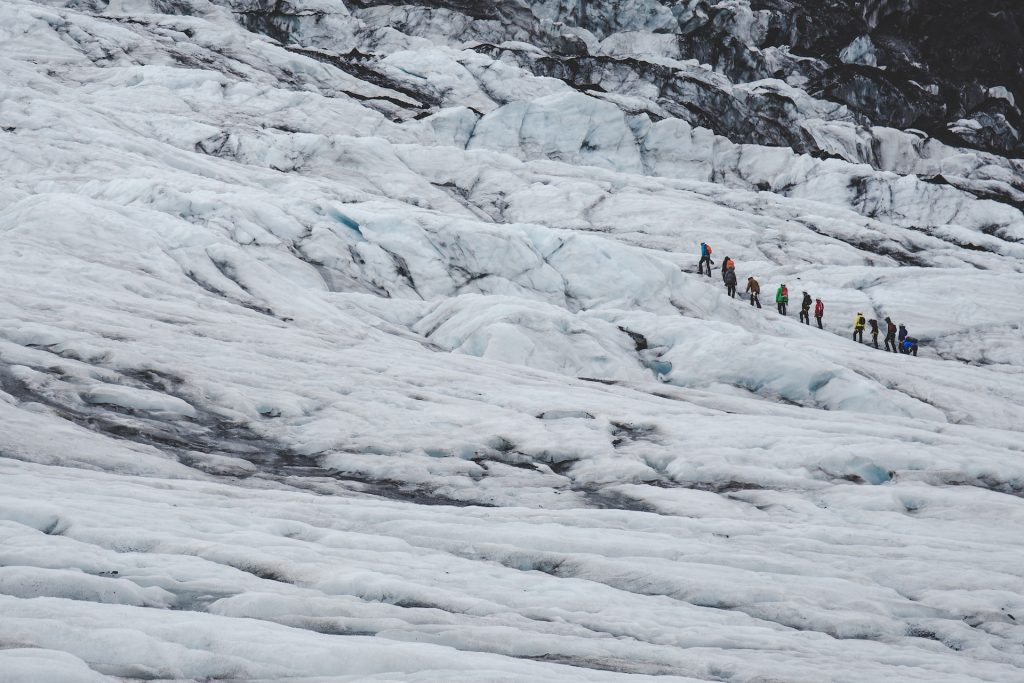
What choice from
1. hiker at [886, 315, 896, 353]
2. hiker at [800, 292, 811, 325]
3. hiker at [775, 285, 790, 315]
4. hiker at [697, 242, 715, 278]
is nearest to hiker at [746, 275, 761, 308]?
hiker at [775, 285, 790, 315]

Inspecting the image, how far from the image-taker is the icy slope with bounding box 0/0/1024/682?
8023mm

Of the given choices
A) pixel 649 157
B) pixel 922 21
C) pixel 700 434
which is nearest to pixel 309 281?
pixel 700 434

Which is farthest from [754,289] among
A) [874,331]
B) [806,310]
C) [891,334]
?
[891,334]

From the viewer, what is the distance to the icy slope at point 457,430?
8.02 m

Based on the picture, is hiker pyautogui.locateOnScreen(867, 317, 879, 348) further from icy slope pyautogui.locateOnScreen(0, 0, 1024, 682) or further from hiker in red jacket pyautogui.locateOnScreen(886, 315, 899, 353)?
icy slope pyautogui.locateOnScreen(0, 0, 1024, 682)

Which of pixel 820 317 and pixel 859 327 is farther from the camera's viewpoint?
pixel 820 317

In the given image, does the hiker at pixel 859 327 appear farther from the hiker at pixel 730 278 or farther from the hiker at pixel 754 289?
the hiker at pixel 730 278

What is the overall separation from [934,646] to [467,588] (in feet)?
17.8

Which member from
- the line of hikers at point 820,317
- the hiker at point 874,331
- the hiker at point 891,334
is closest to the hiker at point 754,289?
the line of hikers at point 820,317

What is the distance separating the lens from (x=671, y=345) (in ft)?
87.1

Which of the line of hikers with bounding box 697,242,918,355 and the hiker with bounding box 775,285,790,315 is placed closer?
the line of hikers with bounding box 697,242,918,355

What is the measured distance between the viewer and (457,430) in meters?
15.9

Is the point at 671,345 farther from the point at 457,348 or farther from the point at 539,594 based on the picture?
the point at 539,594

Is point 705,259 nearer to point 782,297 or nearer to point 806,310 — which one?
point 782,297
